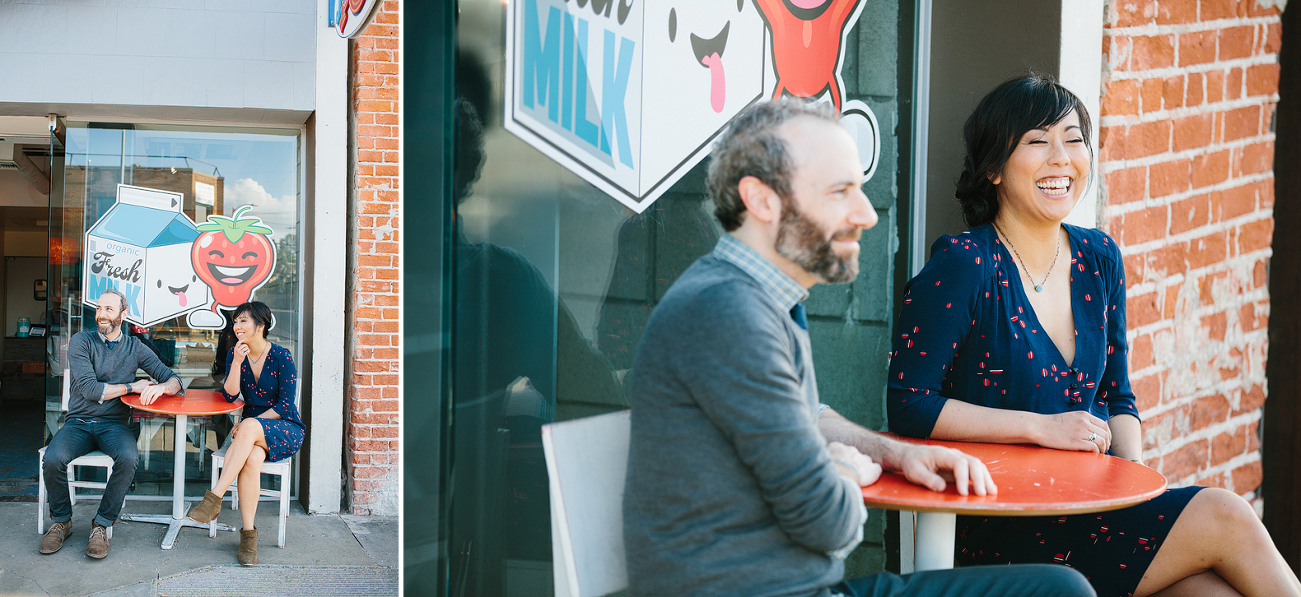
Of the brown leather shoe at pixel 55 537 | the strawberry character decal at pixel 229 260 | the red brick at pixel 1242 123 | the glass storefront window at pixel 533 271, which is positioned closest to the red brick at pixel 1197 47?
the red brick at pixel 1242 123

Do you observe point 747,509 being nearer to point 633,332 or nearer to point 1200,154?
point 633,332

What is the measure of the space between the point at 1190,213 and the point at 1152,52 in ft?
1.83

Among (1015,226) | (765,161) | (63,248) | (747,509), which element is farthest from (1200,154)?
(63,248)

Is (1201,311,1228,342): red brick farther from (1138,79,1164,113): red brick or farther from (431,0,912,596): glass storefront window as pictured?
(431,0,912,596): glass storefront window

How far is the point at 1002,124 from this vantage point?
2107mm

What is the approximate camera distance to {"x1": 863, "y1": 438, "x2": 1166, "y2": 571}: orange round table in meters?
1.39

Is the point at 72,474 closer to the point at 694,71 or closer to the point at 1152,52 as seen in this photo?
the point at 694,71

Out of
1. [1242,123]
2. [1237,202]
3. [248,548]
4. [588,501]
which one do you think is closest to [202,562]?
[248,548]

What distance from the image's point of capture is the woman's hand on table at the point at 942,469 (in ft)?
4.76

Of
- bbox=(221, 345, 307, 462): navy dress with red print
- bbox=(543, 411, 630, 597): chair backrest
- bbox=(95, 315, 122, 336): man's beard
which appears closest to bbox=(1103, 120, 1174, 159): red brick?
bbox=(543, 411, 630, 597): chair backrest

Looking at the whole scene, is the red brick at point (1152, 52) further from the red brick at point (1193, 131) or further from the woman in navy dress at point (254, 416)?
the woman in navy dress at point (254, 416)

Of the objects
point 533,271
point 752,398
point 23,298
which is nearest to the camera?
point 752,398

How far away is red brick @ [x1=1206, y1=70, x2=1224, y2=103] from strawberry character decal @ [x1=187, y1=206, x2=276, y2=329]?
5340 mm

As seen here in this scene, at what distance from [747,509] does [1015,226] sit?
1.30 meters
